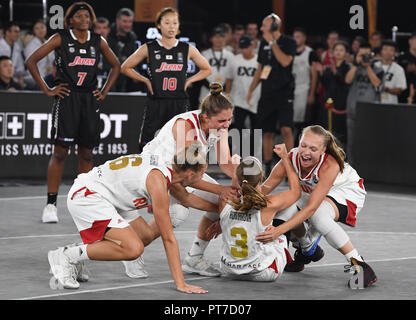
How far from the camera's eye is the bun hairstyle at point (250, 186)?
6242 mm

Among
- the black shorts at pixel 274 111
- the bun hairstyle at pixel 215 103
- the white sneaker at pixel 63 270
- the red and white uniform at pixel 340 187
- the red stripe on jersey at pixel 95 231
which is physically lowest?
the white sneaker at pixel 63 270

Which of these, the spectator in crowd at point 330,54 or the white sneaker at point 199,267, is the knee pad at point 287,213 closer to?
the white sneaker at point 199,267

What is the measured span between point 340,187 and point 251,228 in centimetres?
100

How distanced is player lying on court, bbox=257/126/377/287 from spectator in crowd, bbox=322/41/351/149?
6.53 metres

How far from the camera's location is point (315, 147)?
6.52 metres

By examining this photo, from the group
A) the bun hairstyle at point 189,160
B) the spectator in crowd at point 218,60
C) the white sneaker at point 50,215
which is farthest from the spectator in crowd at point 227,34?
the bun hairstyle at point 189,160

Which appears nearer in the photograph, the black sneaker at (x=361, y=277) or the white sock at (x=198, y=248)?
the black sneaker at (x=361, y=277)

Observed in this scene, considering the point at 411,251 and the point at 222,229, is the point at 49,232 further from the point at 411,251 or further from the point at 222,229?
the point at 411,251

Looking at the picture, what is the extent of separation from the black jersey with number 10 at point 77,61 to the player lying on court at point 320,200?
3.11 metres

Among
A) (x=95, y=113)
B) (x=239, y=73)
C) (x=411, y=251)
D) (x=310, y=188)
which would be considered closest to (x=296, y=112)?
(x=239, y=73)

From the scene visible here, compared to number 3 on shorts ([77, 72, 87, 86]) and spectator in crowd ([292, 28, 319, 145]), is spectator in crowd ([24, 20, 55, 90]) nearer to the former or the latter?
spectator in crowd ([292, 28, 319, 145])

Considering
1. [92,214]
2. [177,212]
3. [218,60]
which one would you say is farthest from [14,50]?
[92,214]

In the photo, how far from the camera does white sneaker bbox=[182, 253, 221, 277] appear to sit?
262 inches

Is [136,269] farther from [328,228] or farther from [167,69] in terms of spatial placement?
[167,69]
